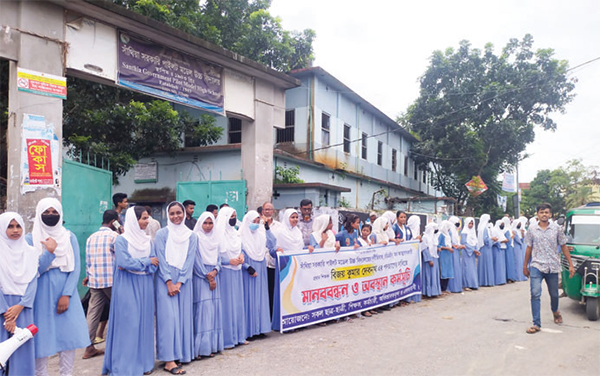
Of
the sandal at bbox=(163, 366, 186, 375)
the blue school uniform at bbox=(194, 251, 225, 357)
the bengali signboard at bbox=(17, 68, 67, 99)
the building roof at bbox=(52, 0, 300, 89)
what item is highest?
the building roof at bbox=(52, 0, 300, 89)

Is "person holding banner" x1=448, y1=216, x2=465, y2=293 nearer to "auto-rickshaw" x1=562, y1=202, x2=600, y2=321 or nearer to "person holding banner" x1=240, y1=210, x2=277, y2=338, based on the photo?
"auto-rickshaw" x1=562, y1=202, x2=600, y2=321

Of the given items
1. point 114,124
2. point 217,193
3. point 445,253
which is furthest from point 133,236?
point 445,253

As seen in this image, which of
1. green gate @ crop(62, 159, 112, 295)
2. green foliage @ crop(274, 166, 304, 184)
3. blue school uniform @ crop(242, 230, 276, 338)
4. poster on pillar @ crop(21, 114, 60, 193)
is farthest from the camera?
green foliage @ crop(274, 166, 304, 184)

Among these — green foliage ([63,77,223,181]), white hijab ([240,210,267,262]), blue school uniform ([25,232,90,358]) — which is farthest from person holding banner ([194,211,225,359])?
green foliage ([63,77,223,181])

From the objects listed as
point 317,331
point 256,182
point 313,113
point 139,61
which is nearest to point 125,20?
point 139,61

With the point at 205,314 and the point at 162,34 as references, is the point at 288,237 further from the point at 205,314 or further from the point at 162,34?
the point at 162,34

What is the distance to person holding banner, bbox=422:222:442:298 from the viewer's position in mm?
9258

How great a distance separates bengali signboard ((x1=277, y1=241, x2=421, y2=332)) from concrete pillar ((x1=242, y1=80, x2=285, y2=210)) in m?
3.36

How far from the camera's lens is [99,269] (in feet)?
17.5

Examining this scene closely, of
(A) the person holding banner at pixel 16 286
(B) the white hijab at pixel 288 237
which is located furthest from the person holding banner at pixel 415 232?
(A) the person holding banner at pixel 16 286

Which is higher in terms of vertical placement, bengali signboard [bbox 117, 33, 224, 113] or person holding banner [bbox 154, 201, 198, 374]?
bengali signboard [bbox 117, 33, 224, 113]

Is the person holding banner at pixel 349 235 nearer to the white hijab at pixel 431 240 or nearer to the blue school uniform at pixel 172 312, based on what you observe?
the white hijab at pixel 431 240

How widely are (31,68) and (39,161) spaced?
1.28m

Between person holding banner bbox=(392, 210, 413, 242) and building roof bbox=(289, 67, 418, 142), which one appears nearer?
person holding banner bbox=(392, 210, 413, 242)
